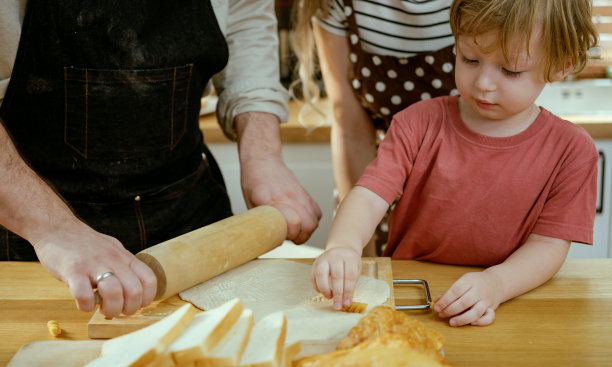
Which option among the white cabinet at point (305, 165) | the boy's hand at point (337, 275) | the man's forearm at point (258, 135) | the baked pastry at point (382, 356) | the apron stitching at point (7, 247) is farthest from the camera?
the white cabinet at point (305, 165)

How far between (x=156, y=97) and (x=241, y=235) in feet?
1.16

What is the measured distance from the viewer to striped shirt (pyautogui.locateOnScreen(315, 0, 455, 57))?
4.76 ft

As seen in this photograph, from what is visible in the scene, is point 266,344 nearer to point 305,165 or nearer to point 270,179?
point 270,179

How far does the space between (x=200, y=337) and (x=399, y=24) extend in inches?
37.0

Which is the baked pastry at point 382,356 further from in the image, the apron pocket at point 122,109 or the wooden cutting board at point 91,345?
the apron pocket at point 122,109

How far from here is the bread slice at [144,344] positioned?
751 mm

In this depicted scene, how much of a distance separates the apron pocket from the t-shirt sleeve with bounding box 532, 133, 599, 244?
716 millimetres

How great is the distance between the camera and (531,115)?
1.20 m

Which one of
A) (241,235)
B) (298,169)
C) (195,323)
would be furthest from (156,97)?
(298,169)

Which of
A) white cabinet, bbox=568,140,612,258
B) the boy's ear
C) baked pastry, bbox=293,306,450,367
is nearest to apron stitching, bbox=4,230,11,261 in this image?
baked pastry, bbox=293,306,450,367

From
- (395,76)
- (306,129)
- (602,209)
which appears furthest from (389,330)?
(602,209)

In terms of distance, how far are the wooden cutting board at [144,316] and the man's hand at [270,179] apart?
0.80 feet

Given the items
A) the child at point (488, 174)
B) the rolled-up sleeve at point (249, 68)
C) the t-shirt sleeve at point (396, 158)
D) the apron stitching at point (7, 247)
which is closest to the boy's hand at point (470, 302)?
the child at point (488, 174)

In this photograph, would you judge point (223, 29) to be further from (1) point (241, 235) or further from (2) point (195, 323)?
(2) point (195, 323)
